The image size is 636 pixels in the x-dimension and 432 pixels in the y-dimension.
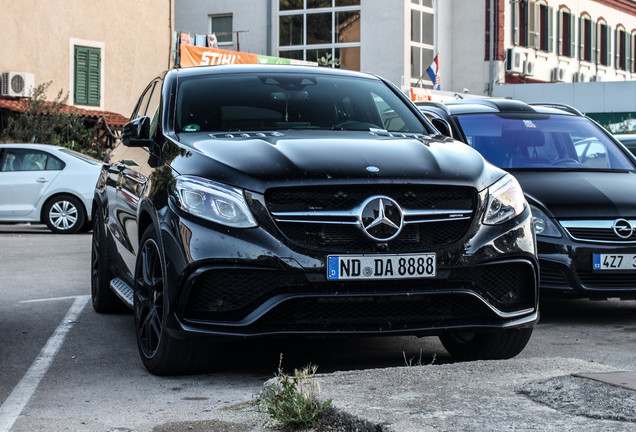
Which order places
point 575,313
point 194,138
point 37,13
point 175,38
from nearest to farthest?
1. point 194,138
2. point 575,313
3. point 37,13
4. point 175,38

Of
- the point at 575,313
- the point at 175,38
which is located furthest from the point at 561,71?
the point at 575,313

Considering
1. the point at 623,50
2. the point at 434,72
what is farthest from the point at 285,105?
the point at 623,50

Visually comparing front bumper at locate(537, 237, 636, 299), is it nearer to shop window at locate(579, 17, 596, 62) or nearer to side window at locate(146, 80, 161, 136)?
side window at locate(146, 80, 161, 136)

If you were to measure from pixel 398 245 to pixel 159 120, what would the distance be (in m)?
1.90

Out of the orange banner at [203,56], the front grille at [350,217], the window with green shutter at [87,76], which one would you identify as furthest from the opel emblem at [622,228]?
the orange banner at [203,56]

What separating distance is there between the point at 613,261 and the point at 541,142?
1.81 metres

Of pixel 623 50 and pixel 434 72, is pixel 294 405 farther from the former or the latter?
pixel 623 50

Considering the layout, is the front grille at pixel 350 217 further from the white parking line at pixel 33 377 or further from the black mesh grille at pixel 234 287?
the white parking line at pixel 33 377

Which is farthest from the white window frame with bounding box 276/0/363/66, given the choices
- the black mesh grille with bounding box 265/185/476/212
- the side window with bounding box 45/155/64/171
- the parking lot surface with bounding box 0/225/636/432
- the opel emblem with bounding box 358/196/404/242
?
the opel emblem with bounding box 358/196/404/242

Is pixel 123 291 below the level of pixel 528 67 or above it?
below

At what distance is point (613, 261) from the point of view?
7.61 meters

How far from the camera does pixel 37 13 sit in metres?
29.9

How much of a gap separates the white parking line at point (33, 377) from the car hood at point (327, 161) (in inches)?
51.1

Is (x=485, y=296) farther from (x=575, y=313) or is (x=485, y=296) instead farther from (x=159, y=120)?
(x=575, y=313)
